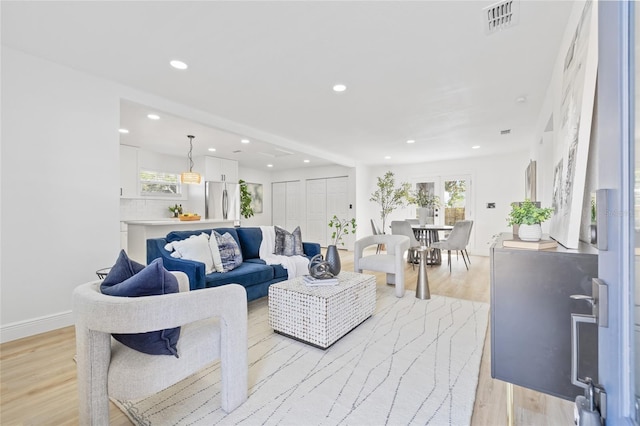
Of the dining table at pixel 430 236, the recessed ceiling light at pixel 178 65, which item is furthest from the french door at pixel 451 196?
the recessed ceiling light at pixel 178 65

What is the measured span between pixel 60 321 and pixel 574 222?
405 centimetres

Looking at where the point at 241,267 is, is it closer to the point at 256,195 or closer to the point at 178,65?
the point at 178,65

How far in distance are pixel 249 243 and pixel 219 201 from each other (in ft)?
11.0

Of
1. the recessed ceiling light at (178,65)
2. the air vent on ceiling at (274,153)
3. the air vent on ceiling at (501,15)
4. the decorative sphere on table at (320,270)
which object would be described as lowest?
the decorative sphere on table at (320,270)

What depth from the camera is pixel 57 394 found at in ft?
5.58

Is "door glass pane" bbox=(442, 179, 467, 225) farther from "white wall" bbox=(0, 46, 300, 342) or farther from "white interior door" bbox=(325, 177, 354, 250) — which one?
"white wall" bbox=(0, 46, 300, 342)

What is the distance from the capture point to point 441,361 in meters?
2.02

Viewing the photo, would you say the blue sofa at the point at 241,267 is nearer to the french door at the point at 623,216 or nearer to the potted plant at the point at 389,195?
the french door at the point at 623,216

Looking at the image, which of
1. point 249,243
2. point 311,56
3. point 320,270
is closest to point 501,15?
point 311,56

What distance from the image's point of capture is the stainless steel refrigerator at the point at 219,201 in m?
6.69

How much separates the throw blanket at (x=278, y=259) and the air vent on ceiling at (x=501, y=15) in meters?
2.89

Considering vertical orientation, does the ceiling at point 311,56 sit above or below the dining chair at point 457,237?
above

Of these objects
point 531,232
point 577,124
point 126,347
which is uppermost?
point 577,124

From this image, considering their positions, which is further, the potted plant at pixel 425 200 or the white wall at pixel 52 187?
the potted plant at pixel 425 200
